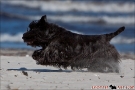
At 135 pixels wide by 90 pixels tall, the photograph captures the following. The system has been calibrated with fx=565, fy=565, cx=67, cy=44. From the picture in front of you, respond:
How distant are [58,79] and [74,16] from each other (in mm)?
26921

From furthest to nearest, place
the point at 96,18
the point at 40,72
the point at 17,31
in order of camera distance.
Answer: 1. the point at 96,18
2. the point at 17,31
3. the point at 40,72

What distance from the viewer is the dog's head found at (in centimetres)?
1123

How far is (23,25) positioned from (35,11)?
11.3m

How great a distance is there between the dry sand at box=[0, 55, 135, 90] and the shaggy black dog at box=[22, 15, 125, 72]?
240 millimetres

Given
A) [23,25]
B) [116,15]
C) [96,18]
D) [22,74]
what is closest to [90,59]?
[22,74]

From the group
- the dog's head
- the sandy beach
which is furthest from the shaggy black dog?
the sandy beach

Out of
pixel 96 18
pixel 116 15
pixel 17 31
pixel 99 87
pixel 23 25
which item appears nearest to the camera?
pixel 99 87

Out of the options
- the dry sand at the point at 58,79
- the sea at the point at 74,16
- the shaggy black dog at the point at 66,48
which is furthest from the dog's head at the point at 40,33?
the sea at the point at 74,16

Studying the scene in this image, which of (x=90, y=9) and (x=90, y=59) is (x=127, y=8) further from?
Result: (x=90, y=59)

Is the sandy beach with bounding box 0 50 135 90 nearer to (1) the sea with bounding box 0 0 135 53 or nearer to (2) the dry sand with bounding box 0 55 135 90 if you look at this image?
(2) the dry sand with bounding box 0 55 135 90

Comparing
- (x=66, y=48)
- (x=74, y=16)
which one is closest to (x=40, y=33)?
(x=66, y=48)

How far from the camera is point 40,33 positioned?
444 inches

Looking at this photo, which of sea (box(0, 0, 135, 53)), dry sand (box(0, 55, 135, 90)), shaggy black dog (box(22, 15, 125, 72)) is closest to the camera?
dry sand (box(0, 55, 135, 90))

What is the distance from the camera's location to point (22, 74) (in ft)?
34.4
